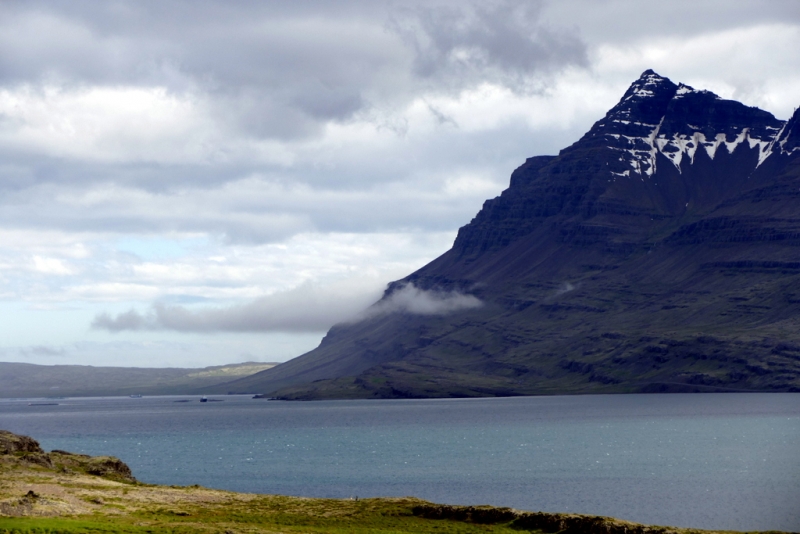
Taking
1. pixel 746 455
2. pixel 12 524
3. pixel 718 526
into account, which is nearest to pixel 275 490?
A: pixel 718 526

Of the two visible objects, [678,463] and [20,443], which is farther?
[678,463]

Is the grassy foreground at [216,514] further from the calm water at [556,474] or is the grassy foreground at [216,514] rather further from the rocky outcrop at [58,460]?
the calm water at [556,474]

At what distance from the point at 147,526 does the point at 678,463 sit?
351ft

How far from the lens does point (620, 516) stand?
98.4m

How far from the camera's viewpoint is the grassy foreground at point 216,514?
62.0 m

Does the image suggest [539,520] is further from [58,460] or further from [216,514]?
[58,460]

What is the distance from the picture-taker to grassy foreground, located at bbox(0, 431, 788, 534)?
203 feet

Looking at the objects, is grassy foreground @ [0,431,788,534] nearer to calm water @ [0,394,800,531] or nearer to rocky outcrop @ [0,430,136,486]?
rocky outcrop @ [0,430,136,486]

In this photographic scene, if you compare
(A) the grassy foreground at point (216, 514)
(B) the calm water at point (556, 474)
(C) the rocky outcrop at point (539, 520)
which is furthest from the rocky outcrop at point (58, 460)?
(C) the rocky outcrop at point (539, 520)

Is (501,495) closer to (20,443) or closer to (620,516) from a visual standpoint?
→ (620,516)

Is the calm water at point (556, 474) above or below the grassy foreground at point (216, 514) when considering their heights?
below

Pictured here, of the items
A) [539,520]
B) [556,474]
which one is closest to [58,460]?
[539,520]

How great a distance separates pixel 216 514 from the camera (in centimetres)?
7406

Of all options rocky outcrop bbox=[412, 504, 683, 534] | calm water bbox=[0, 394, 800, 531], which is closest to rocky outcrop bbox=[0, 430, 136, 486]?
calm water bbox=[0, 394, 800, 531]
